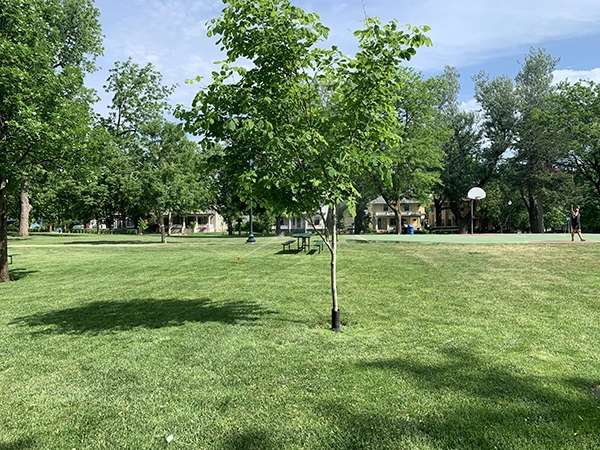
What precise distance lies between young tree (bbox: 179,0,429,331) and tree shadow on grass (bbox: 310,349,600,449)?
252 cm

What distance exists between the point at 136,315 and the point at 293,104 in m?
4.31

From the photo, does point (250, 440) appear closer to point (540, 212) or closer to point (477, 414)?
point (477, 414)

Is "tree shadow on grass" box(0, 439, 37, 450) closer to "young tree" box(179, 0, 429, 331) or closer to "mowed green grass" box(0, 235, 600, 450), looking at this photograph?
"mowed green grass" box(0, 235, 600, 450)

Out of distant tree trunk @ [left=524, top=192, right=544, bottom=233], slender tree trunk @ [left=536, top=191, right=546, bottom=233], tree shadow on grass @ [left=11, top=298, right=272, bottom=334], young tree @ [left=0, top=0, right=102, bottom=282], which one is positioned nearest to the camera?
tree shadow on grass @ [left=11, top=298, right=272, bottom=334]

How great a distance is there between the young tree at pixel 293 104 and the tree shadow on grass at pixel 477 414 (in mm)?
2521

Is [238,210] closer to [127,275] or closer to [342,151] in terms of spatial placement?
[127,275]

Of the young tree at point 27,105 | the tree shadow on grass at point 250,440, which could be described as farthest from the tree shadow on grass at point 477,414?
the young tree at point 27,105

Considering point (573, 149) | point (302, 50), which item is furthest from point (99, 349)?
point (573, 149)

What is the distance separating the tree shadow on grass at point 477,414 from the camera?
2.79 m

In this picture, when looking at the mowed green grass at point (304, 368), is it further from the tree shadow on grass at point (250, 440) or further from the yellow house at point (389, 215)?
the yellow house at point (389, 215)

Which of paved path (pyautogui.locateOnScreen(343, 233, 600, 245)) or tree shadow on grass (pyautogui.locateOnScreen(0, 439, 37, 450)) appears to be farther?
paved path (pyautogui.locateOnScreen(343, 233, 600, 245))

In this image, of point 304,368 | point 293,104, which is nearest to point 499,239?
point 293,104

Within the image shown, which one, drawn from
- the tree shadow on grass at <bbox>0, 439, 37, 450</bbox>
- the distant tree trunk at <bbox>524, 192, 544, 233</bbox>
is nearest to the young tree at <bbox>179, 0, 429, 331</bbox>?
the tree shadow on grass at <bbox>0, 439, 37, 450</bbox>

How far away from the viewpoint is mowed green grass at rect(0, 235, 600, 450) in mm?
2961
